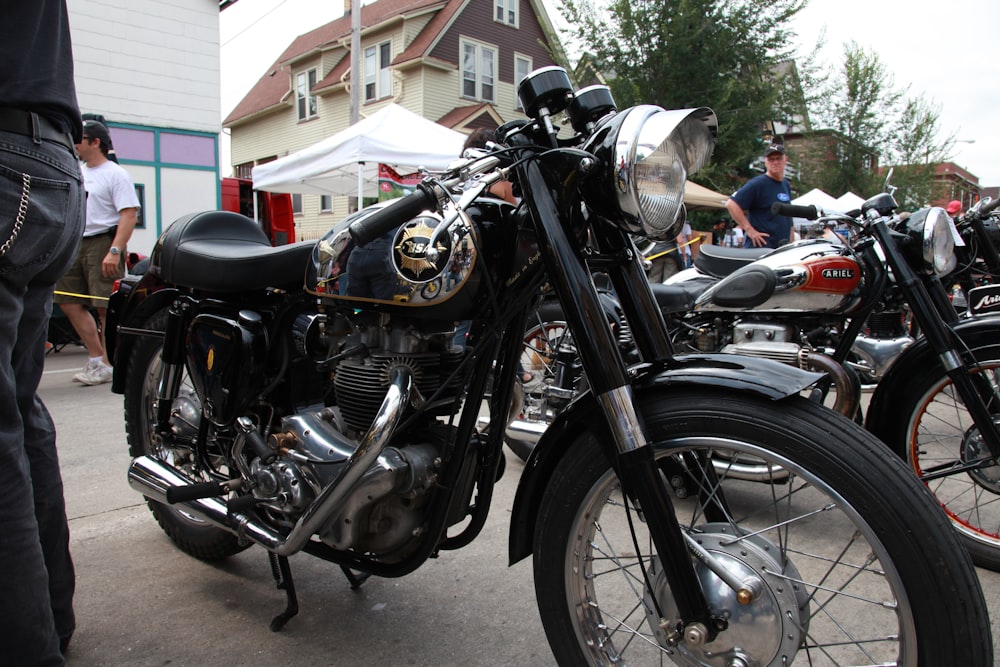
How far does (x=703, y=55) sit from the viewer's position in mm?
18578

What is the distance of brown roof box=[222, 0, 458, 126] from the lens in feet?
74.1

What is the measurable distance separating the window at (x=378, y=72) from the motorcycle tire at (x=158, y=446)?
22442 mm

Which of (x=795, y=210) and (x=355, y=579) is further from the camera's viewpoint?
(x=795, y=210)

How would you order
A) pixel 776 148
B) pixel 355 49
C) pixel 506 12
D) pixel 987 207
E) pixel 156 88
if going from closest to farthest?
pixel 987 207, pixel 776 148, pixel 156 88, pixel 355 49, pixel 506 12

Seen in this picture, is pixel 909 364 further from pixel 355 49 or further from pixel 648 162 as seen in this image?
pixel 355 49

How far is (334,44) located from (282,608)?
992 inches

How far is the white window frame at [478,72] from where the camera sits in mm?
23203

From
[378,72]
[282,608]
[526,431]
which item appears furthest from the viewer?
[378,72]

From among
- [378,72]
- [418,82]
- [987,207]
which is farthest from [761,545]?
[378,72]

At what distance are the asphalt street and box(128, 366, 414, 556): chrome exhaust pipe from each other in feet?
1.11


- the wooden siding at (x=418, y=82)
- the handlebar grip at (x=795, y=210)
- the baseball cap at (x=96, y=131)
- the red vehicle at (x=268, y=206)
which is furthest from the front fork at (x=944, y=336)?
the wooden siding at (x=418, y=82)

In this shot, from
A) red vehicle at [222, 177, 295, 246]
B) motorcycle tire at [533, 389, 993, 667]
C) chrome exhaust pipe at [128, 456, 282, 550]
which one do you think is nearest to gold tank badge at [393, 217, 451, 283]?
motorcycle tire at [533, 389, 993, 667]

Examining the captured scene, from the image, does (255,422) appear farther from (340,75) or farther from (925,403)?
(340,75)

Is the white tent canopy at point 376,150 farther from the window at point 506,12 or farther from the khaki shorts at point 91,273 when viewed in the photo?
the window at point 506,12
